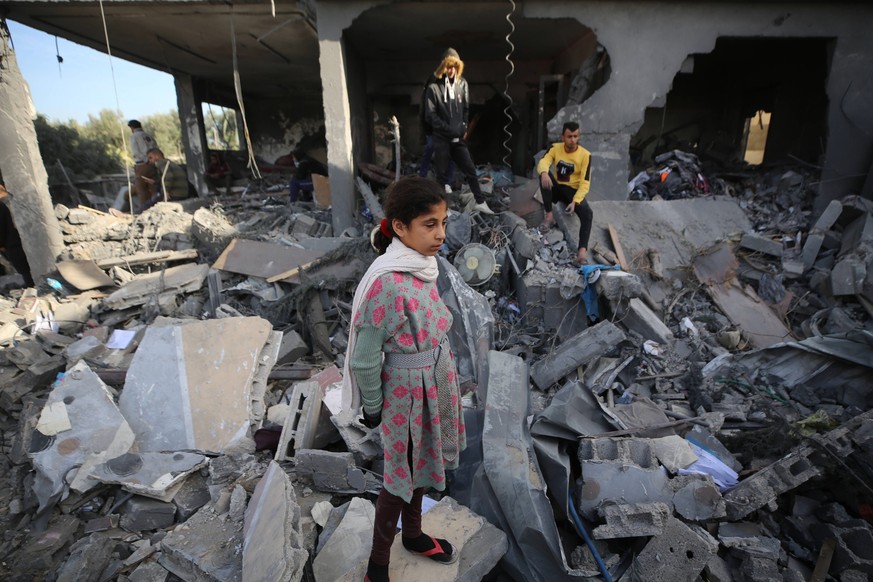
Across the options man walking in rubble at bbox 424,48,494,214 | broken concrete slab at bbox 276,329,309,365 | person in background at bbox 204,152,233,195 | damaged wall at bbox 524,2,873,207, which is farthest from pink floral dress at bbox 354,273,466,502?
person in background at bbox 204,152,233,195

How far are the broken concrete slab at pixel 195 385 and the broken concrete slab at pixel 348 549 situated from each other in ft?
4.75

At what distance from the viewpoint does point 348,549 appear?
7.63 ft

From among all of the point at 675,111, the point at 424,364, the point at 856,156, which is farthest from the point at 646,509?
the point at 675,111

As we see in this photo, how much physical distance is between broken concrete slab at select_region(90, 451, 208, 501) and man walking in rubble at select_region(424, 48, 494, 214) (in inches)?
181

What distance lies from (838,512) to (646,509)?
52.8 inches

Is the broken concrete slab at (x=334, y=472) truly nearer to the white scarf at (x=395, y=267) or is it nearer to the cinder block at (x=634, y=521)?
the white scarf at (x=395, y=267)

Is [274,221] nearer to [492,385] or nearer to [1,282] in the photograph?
[1,282]

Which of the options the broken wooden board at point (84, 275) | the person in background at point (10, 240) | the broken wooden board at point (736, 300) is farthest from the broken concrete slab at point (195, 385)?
the broken wooden board at point (736, 300)

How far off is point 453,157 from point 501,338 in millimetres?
3078

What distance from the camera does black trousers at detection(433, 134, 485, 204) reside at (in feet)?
20.0

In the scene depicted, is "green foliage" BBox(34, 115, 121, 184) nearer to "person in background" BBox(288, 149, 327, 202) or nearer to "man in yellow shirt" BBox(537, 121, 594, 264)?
"person in background" BBox(288, 149, 327, 202)

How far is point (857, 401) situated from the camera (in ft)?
12.0

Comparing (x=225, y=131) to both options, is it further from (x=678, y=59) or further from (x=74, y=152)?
(x=678, y=59)

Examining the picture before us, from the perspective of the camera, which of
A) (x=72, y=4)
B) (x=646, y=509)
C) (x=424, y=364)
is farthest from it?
(x=72, y=4)
